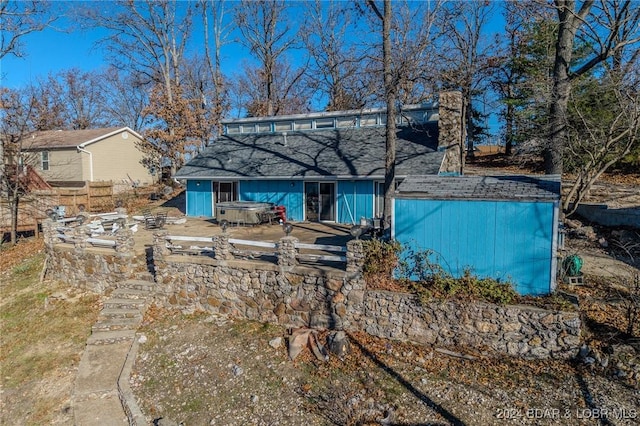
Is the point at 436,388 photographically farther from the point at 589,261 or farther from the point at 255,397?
the point at 589,261

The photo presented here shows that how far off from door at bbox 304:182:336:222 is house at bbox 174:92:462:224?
44 millimetres

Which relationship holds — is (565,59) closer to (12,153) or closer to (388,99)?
(388,99)

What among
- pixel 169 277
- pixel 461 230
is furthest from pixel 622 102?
pixel 169 277

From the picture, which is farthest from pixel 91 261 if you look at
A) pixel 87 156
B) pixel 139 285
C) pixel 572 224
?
pixel 87 156

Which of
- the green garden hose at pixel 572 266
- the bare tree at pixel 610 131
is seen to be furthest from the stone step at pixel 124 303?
the bare tree at pixel 610 131

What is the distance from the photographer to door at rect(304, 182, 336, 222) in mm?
15969

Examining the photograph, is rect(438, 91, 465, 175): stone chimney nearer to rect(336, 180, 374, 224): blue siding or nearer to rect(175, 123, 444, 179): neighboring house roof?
rect(175, 123, 444, 179): neighboring house roof

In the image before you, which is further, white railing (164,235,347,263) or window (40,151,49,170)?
window (40,151,49,170)

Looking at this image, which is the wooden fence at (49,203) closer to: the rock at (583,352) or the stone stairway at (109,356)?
the stone stairway at (109,356)

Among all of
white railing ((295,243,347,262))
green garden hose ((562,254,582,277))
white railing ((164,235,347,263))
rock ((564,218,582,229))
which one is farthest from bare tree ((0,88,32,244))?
rock ((564,218,582,229))

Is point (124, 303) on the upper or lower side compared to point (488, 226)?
lower

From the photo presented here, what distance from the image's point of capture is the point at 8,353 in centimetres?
935

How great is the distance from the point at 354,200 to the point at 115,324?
9.58 m

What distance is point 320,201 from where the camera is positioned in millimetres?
16219
